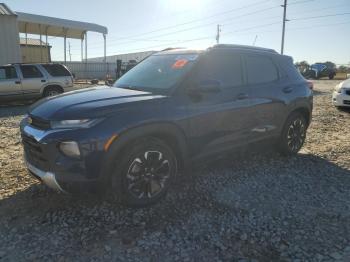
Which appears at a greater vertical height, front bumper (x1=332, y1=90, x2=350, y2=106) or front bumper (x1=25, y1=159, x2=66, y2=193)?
front bumper (x1=332, y1=90, x2=350, y2=106)

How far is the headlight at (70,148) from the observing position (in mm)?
3473

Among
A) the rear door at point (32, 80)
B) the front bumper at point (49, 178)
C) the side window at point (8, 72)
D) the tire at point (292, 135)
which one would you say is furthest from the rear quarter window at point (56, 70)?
the front bumper at point (49, 178)

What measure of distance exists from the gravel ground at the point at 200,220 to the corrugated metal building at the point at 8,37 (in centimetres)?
1534

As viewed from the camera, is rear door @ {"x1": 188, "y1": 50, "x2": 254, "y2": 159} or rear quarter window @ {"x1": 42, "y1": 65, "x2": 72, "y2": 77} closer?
rear door @ {"x1": 188, "y1": 50, "x2": 254, "y2": 159}

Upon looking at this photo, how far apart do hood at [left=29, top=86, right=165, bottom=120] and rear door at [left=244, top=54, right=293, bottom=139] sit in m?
1.75

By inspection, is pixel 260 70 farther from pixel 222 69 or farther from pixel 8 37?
pixel 8 37

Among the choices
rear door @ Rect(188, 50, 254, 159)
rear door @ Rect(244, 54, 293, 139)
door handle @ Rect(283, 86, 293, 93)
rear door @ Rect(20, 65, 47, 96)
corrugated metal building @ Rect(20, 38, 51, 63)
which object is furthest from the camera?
corrugated metal building @ Rect(20, 38, 51, 63)

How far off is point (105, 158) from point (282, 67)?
370cm

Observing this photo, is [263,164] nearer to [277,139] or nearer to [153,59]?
[277,139]

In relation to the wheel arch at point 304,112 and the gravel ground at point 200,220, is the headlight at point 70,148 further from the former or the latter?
the wheel arch at point 304,112

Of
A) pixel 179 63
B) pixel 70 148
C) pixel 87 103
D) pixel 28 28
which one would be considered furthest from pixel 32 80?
pixel 28 28

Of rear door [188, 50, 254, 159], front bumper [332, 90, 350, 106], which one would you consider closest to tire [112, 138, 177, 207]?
rear door [188, 50, 254, 159]

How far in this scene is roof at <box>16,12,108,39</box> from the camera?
25309 millimetres

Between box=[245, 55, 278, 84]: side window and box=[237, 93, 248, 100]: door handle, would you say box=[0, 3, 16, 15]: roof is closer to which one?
box=[245, 55, 278, 84]: side window
